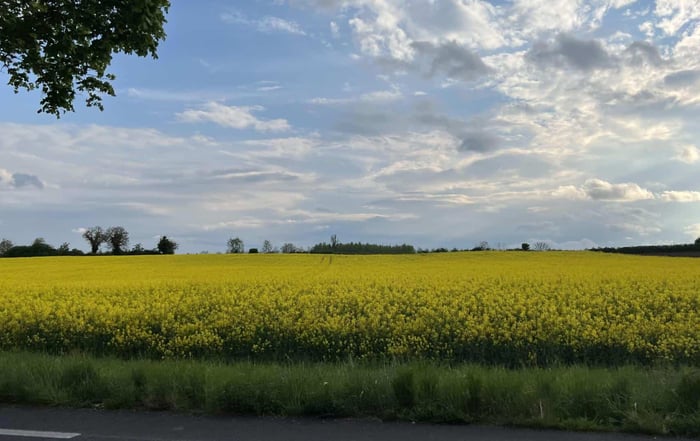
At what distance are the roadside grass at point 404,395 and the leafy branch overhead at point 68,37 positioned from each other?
685 cm

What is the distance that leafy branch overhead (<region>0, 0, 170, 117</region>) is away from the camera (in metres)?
10.6

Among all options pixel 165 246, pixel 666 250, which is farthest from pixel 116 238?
pixel 666 250

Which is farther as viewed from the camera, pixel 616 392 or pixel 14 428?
pixel 616 392

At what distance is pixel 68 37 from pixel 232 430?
875 cm

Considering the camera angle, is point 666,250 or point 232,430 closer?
point 232,430

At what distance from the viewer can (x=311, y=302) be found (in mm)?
13859

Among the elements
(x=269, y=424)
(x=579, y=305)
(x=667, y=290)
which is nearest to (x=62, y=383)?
(x=269, y=424)

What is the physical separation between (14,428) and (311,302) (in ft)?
28.2

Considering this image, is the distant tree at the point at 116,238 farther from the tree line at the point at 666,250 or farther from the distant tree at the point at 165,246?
the tree line at the point at 666,250

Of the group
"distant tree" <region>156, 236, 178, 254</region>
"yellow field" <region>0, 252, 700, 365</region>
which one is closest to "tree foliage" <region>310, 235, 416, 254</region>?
"distant tree" <region>156, 236, 178, 254</region>

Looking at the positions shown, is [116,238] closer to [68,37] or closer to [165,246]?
[165,246]

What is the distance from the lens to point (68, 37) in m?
10.6

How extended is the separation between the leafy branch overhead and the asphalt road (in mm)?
7614

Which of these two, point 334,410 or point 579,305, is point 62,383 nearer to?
point 334,410
